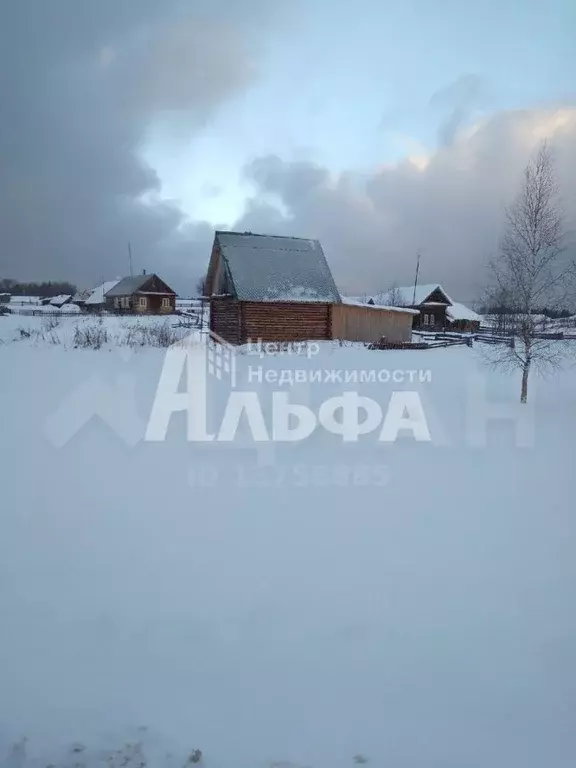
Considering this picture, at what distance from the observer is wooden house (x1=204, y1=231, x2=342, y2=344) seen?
2002 centimetres

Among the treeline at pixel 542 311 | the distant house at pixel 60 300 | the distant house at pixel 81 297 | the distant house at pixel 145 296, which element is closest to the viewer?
the treeline at pixel 542 311

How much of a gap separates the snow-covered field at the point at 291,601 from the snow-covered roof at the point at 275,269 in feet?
47.0

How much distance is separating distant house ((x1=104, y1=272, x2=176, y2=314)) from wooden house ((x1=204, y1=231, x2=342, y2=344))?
2504 cm

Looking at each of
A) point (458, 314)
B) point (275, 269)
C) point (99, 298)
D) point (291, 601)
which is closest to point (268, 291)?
point (275, 269)

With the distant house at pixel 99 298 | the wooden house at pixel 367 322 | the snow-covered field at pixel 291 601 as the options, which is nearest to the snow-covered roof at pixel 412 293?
the wooden house at pixel 367 322

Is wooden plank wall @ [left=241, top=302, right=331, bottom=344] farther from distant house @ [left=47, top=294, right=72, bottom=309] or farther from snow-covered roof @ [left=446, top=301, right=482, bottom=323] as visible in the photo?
distant house @ [left=47, top=294, right=72, bottom=309]

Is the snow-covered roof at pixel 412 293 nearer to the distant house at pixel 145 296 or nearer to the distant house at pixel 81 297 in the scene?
the distant house at pixel 145 296

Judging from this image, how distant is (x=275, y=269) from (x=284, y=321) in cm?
248

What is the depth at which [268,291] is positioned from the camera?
20047mm

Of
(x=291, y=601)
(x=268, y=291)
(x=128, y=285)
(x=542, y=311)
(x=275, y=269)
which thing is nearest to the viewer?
(x=291, y=601)

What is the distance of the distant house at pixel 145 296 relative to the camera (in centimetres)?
4538

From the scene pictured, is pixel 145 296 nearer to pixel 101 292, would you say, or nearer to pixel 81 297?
pixel 101 292

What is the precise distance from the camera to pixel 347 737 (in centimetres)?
231

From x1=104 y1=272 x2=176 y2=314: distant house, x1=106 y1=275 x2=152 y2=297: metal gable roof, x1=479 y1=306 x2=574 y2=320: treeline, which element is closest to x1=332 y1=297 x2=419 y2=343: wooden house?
x1=479 y1=306 x2=574 y2=320: treeline
